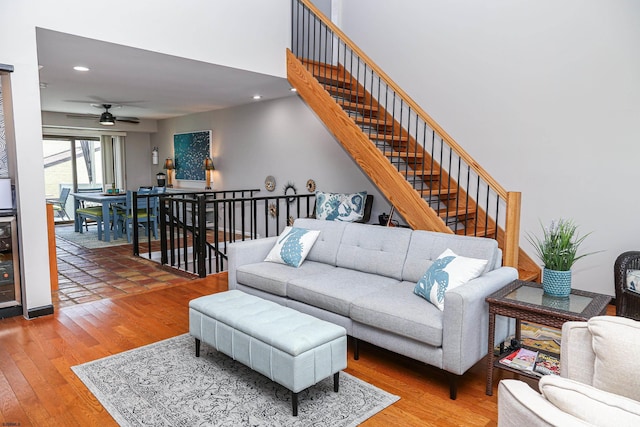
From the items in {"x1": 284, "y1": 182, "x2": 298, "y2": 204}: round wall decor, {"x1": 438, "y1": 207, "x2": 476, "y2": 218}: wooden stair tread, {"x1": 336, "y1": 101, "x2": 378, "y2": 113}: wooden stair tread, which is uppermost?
{"x1": 336, "y1": 101, "x2": 378, "y2": 113}: wooden stair tread

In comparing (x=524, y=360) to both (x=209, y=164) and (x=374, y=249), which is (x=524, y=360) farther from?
(x=209, y=164)

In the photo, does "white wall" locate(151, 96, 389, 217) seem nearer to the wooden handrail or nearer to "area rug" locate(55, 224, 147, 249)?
the wooden handrail

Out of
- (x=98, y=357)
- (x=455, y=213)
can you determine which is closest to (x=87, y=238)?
(x=98, y=357)

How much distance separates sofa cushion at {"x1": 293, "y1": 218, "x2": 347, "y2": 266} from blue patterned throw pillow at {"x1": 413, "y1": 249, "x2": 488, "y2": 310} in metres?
1.06

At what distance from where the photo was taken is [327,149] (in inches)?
253

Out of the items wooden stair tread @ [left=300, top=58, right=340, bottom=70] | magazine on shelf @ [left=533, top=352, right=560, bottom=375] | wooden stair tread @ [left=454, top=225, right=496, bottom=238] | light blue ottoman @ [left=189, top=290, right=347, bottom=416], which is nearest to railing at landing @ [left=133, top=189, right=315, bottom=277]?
wooden stair tread @ [left=300, top=58, right=340, bottom=70]

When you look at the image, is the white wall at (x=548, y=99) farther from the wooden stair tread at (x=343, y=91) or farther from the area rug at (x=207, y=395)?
the area rug at (x=207, y=395)

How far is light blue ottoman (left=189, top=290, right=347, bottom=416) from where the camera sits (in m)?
2.21

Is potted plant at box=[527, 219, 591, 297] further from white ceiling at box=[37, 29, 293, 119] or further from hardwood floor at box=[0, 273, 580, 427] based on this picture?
white ceiling at box=[37, 29, 293, 119]

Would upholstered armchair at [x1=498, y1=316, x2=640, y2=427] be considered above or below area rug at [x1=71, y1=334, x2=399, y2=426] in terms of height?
above

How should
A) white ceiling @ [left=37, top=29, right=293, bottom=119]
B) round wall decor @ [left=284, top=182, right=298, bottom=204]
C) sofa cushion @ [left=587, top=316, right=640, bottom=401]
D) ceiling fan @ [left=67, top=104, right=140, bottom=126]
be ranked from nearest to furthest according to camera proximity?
sofa cushion @ [left=587, top=316, right=640, bottom=401], white ceiling @ [left=37, top=29, right=293, bottom=119], round wall decor @ [left=284, top=182, right=298, bottom=204], ceiling fan @ [left=67, top=104, right=140, bottom=126]

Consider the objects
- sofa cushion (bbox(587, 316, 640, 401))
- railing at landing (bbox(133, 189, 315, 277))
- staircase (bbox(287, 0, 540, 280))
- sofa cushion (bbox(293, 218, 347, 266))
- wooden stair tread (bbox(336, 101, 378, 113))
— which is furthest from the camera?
wooden stair tread (bbox(336, 101, 378, 113))

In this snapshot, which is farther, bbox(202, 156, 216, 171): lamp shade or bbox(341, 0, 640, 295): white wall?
bbox(202, 156, 216, 171): lamp shade

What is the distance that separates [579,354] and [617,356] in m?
0.18
